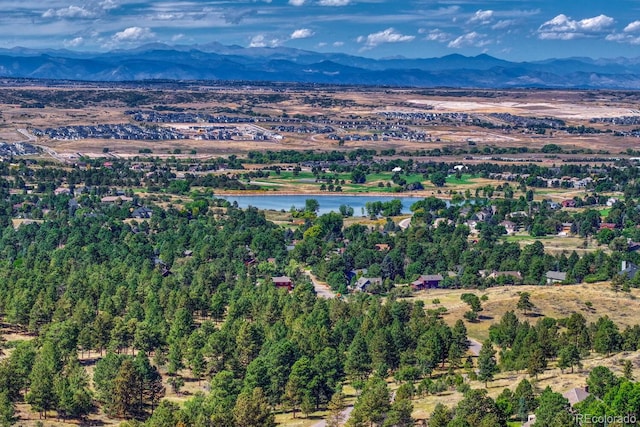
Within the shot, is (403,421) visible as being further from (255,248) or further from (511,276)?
(255,248)

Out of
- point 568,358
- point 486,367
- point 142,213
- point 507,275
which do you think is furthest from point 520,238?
point 486,367

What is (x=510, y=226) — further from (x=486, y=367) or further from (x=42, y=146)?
(x=42, y=146)

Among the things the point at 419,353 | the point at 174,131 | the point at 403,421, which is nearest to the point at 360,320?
the point at 419,353

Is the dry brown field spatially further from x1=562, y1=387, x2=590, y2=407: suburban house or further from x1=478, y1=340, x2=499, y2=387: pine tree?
x1=562, y1=387, x2=590, y2=407: suburban house

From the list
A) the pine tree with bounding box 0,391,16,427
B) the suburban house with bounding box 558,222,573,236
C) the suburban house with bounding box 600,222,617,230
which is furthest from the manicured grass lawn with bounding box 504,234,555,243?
the pine tree with bounding box 0,391,16,427

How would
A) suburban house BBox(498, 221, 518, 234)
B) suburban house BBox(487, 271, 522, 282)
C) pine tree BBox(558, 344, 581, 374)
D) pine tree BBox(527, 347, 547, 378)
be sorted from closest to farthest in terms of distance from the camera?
1. pine tree BBox(527, 347, 547, 378)
2. pine tree BBox(558, 344, 581, 374)
3. suburban house BBox(487, 271, 522, 282)
4. suburban house BBox(498, 221, 518, 234)

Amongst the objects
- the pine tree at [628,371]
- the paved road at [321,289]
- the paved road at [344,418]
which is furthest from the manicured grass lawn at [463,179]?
the paved road at [344,418]
